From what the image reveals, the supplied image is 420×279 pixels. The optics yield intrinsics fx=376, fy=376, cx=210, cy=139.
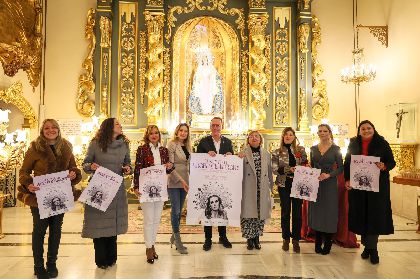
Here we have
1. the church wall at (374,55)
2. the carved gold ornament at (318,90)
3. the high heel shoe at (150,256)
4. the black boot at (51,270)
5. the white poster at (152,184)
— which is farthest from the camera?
the carved gold ornament at (318,90)

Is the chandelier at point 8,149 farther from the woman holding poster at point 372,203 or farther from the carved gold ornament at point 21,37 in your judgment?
the woman holding poster at point 372,203

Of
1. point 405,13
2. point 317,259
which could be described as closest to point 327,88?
point 405,13

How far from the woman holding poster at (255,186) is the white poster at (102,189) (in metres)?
1.65

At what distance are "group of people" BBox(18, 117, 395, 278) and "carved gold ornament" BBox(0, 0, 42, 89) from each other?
15.9ft

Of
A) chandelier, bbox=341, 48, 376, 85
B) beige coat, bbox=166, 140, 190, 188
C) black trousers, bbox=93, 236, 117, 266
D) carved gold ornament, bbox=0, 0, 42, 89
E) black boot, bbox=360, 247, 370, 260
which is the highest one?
carved gold ornament, bbox=0, 0, 42, 89

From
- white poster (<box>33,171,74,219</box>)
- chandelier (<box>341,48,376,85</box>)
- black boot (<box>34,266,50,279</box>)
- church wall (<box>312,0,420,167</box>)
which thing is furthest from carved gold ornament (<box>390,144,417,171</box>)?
black boot (<box>34,266,50,279</box>)

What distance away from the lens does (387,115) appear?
8.23m

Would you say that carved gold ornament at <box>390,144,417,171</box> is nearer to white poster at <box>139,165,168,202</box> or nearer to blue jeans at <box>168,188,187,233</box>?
blue jeans at <box>168,188,187,233</box>

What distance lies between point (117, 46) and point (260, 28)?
364cm

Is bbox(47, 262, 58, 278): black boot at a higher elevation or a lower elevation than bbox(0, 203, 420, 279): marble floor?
higher

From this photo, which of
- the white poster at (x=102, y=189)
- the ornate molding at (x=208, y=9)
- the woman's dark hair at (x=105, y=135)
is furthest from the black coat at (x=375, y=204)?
the ornate molding at (x=208, y=9)

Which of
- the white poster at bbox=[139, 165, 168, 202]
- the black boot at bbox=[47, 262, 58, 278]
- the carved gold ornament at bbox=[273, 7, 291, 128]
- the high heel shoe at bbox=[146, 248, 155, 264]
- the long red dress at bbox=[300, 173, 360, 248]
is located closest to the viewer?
the black boot at bbox=[47, 262, 58, 278]

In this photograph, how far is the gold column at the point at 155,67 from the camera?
9.22 m

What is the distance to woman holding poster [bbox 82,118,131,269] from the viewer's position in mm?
3848
